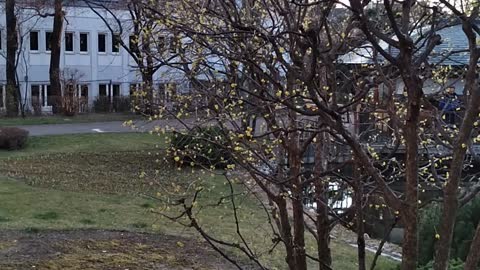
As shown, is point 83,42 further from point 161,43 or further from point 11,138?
point 161,43

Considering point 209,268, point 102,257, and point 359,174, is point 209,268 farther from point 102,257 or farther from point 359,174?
point 359,174

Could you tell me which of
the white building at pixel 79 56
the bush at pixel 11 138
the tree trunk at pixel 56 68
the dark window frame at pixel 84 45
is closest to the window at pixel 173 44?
the bush at pixel 11 138

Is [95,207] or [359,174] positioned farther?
[95,207]

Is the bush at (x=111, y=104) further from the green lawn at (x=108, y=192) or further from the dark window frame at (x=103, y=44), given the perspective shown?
the green lawn at (x=108, y=192)

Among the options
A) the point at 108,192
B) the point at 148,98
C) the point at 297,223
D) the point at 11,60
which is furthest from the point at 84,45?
the point at 297,223

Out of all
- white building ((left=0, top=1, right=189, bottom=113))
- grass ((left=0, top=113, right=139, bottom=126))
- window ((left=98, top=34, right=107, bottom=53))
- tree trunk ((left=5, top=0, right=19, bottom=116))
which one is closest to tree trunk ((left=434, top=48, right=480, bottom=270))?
grass ((left=0, top=113, right=139, bottom=126))

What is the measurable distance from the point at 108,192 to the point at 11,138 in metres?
7.46

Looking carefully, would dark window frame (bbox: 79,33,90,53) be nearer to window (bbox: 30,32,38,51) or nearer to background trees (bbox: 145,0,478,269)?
window (bbox: 30,32,38,51)

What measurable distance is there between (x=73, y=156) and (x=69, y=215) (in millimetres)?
8595

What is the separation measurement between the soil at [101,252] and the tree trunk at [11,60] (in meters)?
22.2

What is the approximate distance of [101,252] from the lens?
27.6ft

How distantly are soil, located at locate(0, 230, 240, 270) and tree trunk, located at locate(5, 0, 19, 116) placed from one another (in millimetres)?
22175

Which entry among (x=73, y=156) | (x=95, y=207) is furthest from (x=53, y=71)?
(x=95, y=207)

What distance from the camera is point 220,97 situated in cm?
477
